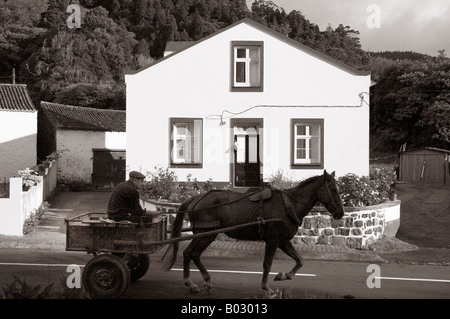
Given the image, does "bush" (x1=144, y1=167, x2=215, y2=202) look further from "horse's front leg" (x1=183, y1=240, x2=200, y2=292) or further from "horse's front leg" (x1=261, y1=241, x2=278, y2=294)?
"horse's front leg" (x1=261, y1=241, x2=278, y2=294)

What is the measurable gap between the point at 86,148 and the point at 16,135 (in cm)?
472

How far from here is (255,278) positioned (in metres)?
11.0

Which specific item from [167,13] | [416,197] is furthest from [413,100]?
[167,13]

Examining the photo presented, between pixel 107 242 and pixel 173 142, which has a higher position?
pixel 173 142

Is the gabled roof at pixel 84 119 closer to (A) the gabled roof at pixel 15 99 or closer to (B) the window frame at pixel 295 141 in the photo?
(A) the gabled roof at pixel 15 99

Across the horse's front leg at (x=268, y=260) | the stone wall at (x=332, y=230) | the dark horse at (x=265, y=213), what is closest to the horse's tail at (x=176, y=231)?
the dark horse at (x=265, y=213)

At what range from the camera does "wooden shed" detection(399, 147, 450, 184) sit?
33.1 metres

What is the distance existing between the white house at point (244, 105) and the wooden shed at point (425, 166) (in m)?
13.6

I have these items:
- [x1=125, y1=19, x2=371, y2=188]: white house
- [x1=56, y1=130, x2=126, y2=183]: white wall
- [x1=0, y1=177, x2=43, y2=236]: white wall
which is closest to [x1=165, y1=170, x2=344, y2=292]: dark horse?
[x1=0, y1=177, x2=43, y2=236]: white wall

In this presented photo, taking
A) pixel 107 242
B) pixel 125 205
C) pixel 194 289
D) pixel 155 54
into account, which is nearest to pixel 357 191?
pixel 194 289

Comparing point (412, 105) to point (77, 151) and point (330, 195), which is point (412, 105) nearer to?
point (77, 151)

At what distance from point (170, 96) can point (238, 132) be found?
2.77 meters

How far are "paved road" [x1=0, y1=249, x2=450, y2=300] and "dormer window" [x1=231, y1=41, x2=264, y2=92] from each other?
8.94m
